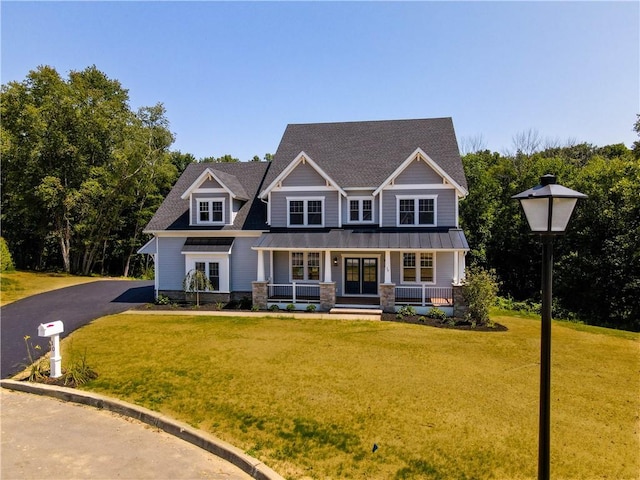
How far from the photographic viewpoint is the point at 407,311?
1878 centimetres

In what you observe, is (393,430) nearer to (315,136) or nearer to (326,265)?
(326,265)

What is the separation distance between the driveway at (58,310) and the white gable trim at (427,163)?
14.4m

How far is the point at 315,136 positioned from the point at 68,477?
2306 cm

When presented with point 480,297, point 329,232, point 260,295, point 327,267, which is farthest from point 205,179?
point 480,297

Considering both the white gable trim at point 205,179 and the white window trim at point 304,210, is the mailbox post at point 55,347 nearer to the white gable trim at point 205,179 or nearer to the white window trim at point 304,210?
the white gable trim at point 205,179

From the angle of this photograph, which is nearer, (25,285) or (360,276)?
(360,276)

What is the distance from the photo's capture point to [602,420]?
804 cm

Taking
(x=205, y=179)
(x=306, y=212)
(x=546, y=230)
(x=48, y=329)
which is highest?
(x=205, y=179)

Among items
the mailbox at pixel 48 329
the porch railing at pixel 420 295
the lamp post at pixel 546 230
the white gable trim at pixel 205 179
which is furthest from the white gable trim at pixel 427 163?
the lamp post at pixel 546 230

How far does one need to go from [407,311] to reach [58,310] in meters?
16.0

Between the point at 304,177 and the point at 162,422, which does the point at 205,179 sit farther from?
the point at 162,422

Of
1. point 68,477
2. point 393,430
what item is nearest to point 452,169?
point 393,430

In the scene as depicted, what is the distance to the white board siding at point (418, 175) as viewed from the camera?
2093 centimetres

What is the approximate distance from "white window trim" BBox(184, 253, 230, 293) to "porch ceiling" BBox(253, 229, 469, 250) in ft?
7.51
